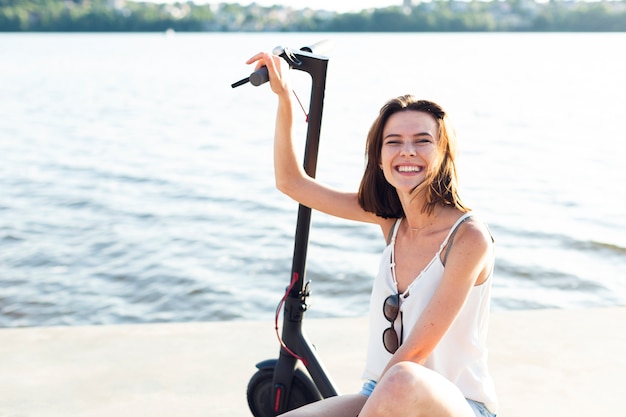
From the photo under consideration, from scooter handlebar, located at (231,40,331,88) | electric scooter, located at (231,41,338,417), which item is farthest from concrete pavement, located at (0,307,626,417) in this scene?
scooter handlebar, located at (231,40,331,88)

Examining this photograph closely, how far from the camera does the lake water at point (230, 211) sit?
19.5 feet

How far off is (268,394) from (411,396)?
0.98 metres

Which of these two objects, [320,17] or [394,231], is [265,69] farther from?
[320,17]

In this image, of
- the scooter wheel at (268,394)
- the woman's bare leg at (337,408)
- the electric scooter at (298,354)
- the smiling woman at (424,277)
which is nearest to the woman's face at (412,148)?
the smiling woman at (424,277)

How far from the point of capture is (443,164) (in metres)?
2.23

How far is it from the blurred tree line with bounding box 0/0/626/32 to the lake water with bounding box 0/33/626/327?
175 feet

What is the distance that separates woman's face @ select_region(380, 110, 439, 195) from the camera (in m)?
2.21

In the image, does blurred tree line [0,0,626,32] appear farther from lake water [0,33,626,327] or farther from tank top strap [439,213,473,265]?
tank top strap [439,213,473,265]

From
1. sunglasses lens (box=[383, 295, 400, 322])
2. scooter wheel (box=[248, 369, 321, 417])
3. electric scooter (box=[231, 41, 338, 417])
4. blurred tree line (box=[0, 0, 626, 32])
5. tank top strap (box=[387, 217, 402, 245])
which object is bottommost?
blurred tree line (box=[0, 0, 626, 32])

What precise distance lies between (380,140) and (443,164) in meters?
0.19

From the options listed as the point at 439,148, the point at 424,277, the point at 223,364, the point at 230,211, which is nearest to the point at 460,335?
the point at 424,277

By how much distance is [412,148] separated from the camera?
86.9 inches

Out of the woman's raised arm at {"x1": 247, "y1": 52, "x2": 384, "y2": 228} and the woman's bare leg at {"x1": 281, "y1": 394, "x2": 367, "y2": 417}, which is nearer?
the woman's bare leg at {"x1": 281, "y1": 394, "x2": 367, "y2": 417}

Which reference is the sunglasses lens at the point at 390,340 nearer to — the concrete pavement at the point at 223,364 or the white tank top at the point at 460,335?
the white tank top at the point at 460,335
